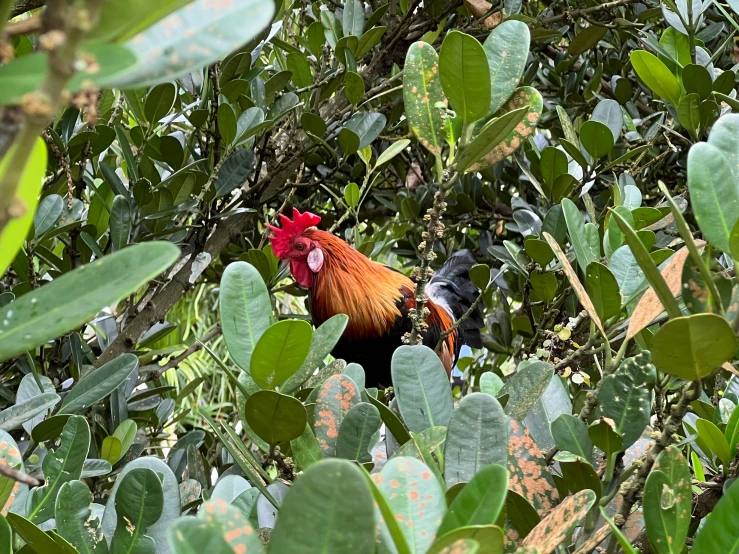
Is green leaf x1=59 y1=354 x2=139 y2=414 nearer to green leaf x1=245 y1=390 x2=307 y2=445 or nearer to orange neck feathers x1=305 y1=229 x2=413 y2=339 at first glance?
green leaf x1=245 y1=390 x2=307 y2=445

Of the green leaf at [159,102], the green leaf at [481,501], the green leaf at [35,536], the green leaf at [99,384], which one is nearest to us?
the green leaf at [481,501]

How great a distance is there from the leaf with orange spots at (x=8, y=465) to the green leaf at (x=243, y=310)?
0.63 feet

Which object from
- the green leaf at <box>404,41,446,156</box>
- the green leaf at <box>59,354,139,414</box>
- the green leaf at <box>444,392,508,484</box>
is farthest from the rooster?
the green leaf at <box>444,392,508,484</box>

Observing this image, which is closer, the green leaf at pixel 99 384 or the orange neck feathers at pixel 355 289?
the green leaf at pixel 99 384

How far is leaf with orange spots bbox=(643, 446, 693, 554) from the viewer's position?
471mm

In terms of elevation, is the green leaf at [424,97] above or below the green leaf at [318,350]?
above

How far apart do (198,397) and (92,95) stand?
17.9 ft

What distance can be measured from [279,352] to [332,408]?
12 cm

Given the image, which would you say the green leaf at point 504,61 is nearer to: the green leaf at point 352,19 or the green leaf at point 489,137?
the green leaf at point 489,137

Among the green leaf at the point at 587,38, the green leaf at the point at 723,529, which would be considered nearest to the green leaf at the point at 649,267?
the green leaf at the point at 723,529

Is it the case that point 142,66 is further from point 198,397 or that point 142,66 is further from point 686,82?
point 198,397

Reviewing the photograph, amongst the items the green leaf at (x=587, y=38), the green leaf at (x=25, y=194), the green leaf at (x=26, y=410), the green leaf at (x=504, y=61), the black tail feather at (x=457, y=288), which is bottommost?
the black tail feather at (x=457, y=288)

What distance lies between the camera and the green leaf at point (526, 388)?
672mm

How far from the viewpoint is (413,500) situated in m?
0.40
